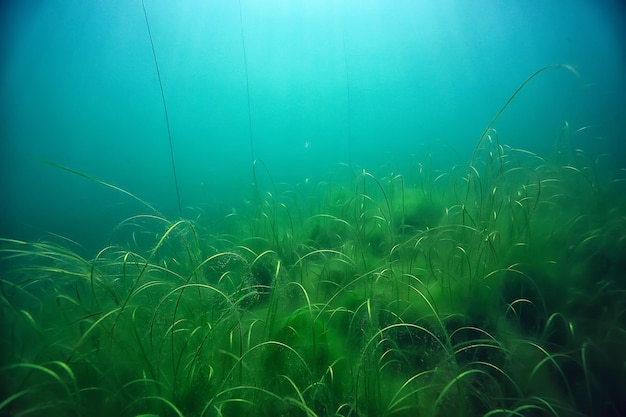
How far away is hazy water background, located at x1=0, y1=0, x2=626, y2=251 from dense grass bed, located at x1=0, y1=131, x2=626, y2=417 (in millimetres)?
825

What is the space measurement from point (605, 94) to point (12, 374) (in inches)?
648

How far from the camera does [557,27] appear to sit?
41.3 feet

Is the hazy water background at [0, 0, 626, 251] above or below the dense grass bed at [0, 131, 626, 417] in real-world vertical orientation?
above

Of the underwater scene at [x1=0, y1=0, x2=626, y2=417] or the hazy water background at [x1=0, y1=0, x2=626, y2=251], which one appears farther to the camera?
the hazy water background at [x1=0, y1=0, x2=626, y2=251]

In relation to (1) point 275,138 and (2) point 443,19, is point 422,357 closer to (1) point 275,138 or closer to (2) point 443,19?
(2) point 443,19

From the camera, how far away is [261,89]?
19734mm

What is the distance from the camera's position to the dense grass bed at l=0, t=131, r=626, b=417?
39.4 inches

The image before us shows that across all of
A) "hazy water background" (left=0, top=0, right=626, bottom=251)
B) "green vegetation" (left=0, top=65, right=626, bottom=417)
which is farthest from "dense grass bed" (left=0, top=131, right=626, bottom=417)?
"hazy water background" (left=0, top=0, right=626, bottom=251)

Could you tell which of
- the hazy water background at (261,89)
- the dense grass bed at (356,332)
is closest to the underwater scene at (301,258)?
the dense grass bed at (356,332)

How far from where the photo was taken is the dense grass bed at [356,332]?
3.29 feet

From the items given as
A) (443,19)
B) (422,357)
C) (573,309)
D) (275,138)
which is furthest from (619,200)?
(275,138)

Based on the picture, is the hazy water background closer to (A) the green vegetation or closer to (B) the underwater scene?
(B) the underwater scene

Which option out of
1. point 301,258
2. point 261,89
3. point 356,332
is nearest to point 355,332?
point 356,332

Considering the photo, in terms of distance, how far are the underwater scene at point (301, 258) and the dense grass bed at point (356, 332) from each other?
11mm
